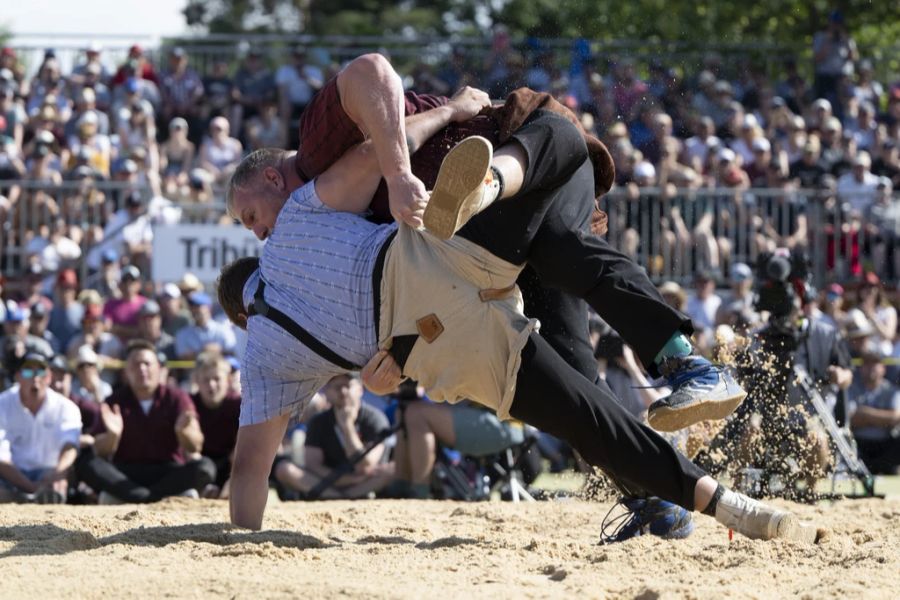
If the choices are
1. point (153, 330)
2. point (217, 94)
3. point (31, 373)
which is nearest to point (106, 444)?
point (31, 373)

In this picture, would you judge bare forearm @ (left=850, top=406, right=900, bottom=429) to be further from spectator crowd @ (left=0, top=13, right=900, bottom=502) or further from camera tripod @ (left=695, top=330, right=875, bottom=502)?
camera tripod @ (left=695, top=330, right=875, bottom=502)

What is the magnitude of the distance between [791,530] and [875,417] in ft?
22.8

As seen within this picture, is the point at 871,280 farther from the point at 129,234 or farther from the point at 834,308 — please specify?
the point at 129,234

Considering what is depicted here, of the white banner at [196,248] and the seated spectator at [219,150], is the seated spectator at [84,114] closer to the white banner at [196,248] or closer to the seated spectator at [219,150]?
the seated spectator at [219,150]

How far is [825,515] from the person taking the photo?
6.64 meters

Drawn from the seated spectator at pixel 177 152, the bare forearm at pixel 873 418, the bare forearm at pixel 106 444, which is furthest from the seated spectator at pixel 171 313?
the bare forearm at pixel 873 418

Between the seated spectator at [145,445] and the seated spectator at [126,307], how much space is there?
87.4 inches

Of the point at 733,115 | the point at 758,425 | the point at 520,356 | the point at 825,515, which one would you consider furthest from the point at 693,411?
the point at 733,115

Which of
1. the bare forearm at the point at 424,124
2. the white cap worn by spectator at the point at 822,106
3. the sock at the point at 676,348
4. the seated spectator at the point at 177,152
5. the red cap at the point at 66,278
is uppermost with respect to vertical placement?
the bare forearm at the point at 424,124

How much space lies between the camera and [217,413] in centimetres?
933

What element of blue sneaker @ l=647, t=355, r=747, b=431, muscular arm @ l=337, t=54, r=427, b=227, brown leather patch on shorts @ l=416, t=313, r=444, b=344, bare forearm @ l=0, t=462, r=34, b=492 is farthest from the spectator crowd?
muscular arm @ l=337, t=54, r=427, b=227

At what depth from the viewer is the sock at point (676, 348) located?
4.54 metres

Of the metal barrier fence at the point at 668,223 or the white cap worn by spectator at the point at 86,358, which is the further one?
the metal barrier fence at the point at 668,223

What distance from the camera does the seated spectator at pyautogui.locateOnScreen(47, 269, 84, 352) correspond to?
1159 cm
